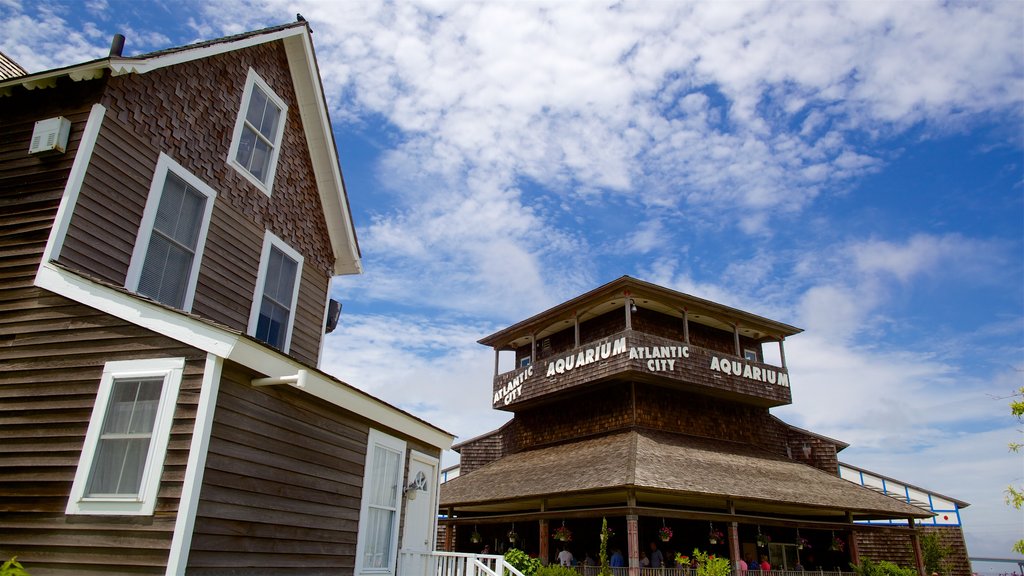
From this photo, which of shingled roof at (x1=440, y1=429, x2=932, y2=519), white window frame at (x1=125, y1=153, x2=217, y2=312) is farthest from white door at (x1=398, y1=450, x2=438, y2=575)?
shingled roof at (x1=440, y1=429, x2=932, y2=519)

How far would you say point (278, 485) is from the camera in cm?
823

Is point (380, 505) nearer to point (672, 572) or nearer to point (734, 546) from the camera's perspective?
point (672, 572)

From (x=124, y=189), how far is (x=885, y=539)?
31.0m

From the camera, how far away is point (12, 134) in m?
9.39

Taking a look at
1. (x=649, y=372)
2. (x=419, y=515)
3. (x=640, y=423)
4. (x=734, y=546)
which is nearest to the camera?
(x=419, y=515)

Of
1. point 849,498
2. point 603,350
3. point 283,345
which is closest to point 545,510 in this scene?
point 603,350

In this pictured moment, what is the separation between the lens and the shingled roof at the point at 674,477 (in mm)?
19812

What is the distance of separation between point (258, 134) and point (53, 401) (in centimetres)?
629

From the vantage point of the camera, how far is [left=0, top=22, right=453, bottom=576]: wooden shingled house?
712 centimetres

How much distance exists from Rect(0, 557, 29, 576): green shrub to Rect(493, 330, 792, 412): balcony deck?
18.6 m

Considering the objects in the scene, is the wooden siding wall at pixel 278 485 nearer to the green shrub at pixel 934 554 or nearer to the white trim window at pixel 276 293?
the white trim window at pixel 276 293

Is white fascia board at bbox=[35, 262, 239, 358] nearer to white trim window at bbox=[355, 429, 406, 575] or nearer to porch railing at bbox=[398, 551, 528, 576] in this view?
white trim window at bbox=[355, 429, 406, 575]

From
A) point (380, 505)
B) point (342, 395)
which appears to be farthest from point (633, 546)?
point (342, 395)

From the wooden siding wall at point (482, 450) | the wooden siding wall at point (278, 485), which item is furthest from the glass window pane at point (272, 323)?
the wooden siding wall at point (482, 450)
